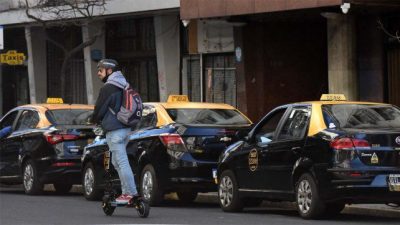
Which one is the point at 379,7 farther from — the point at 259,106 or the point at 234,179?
the point at 234,179

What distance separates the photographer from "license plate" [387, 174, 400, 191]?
11552 mm

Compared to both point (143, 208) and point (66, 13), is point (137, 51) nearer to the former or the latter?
point (66, 13)

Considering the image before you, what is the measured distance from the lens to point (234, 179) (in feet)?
45.3

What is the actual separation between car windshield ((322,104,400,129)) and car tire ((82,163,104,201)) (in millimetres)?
5271

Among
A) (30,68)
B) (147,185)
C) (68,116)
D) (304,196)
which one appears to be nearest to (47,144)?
(68,116)

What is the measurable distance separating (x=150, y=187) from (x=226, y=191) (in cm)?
132

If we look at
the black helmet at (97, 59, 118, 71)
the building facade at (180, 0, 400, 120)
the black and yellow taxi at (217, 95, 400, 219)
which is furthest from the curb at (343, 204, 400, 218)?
the building facade at (180, 0, 400, 120)

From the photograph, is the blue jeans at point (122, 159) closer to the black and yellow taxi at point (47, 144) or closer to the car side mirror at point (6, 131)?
the black and yellow taxi at point (47, 144)

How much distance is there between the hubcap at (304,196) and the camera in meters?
12.1

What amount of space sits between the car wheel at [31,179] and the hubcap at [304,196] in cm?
649

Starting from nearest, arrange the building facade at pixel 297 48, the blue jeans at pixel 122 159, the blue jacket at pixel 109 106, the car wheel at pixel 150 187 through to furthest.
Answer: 1. the blue jeans at pixel 122 159
2. the blue jacket at pixel 109 106
3. the car wheel at pixel 150 187
4. the building facade at pixel 297 48

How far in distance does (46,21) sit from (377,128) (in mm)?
17487

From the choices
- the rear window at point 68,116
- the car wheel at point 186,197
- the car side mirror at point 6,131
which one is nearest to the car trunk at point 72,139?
the rear window at point 68,116

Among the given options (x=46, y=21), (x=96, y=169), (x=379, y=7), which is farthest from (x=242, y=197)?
(x=46, y=21)
